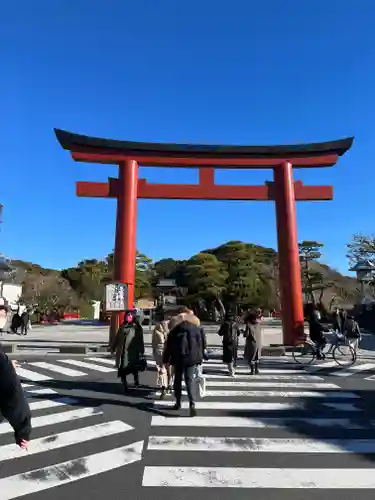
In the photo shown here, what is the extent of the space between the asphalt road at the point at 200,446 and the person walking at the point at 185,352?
16.2 inches

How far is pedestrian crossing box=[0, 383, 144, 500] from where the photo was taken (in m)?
3.83

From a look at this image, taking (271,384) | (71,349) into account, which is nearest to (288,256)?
(271,384)

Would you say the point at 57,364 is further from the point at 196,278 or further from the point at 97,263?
the point at 97,263

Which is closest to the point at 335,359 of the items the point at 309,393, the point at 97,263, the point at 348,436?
the point at 309,393

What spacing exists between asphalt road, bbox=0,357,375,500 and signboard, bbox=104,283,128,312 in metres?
5.47

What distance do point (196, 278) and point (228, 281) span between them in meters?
3.65

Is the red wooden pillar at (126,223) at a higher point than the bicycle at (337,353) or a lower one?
higher

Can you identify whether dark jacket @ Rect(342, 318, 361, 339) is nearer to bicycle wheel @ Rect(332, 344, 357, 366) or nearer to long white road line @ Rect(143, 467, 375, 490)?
bicycle wheel @ Rect(332, 344, 357, 366)

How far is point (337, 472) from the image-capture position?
13.1 feet

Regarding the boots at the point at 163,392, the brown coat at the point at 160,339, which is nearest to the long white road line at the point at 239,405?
the boots at the point at 163,392

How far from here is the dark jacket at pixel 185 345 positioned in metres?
6.12

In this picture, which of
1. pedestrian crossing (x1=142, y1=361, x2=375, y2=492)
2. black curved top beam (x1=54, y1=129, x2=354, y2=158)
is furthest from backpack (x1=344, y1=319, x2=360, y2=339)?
black curved top beam (x1=54, y1=129, x2=354, y2=158)

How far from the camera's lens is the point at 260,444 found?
4836 mm

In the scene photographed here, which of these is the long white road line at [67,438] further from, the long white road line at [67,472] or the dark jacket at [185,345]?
the dark jacket at [185,345]
